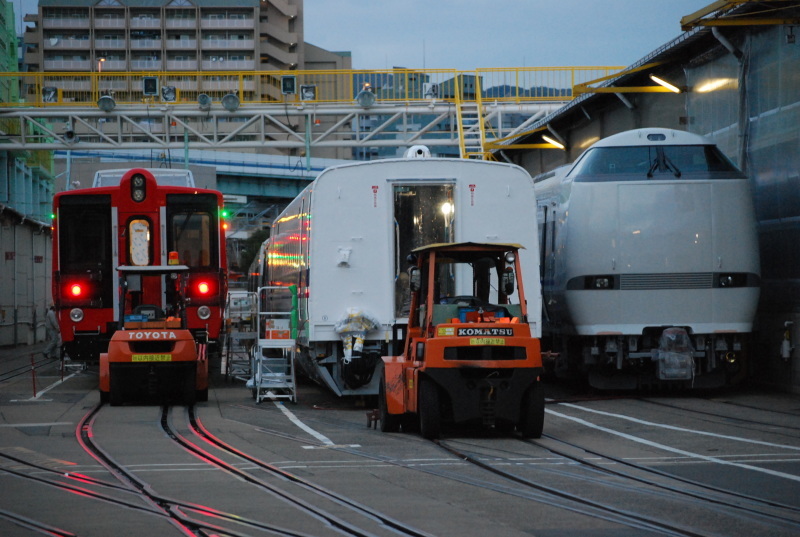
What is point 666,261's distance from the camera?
19484 mm

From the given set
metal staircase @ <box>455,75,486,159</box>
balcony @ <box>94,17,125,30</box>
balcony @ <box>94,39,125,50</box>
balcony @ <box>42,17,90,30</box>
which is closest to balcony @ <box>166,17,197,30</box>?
balcony @ <box>94,17,125,30</box>

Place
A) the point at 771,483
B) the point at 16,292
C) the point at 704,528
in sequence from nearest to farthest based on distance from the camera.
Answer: the point at 704,528
the point at 771,483
the point at 16,292

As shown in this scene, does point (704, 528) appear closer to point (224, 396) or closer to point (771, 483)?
point (771, 483)

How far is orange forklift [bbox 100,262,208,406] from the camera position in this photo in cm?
1864

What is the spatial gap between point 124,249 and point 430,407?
33.8ft

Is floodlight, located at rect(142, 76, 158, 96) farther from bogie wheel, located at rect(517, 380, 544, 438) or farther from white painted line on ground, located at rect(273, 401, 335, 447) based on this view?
bogie wheel, located at rect(517, 380, 544, 438)

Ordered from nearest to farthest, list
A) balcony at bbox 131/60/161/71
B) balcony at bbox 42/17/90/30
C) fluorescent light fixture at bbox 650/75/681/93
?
fluorescent light fixture at bbox 650/75/681/93, balcony at bbox 42/17/90/30, balcony at bbox 131/60/161/71

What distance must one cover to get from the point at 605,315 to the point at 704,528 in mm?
11326

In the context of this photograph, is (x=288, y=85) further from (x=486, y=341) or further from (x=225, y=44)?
(x=225, y=44)

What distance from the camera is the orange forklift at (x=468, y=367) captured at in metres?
13.9

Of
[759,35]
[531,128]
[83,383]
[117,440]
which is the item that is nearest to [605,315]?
[759,35]

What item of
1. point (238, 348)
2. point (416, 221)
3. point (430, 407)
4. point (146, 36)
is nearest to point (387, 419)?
point (430, 407)

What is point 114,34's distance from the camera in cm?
10819

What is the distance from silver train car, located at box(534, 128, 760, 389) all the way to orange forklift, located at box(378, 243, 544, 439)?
5.22 m
